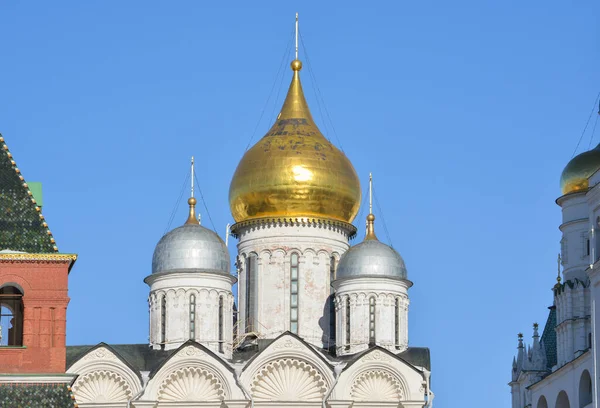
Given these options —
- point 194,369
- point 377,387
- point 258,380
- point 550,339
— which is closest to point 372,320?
point 377,387

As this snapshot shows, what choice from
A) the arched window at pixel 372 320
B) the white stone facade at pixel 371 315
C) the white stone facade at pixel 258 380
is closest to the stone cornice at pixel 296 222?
the white stone facade at pixel 371 315

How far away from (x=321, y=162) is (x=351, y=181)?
1.20m

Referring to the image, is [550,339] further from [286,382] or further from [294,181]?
[286,382]

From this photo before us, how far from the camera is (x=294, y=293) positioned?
216 ft

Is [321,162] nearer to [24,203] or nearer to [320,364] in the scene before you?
[320,364]

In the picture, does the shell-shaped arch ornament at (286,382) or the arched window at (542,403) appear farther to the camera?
the arched window at (542,403)

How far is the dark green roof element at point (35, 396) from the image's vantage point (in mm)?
38969

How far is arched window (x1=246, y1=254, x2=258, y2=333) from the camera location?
65.8 metres

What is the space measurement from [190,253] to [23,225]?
23.2m

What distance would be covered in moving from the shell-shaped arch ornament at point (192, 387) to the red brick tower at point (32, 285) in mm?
21675

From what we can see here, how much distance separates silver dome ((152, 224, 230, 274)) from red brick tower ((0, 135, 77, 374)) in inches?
900

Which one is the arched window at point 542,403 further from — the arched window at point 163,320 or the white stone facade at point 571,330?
the arched window at point 163,320

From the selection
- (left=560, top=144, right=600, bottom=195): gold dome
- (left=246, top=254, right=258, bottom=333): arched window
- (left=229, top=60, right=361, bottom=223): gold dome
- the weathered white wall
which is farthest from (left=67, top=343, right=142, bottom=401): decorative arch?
(left=560, top=144, right=600, bottom=195): gold dome

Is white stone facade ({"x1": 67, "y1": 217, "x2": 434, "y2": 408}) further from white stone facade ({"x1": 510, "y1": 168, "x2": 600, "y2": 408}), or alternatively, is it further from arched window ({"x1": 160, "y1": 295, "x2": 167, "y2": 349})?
white stone facade ({"x1": 510, "y1": 168, "x2": 600, "y2": 408})
